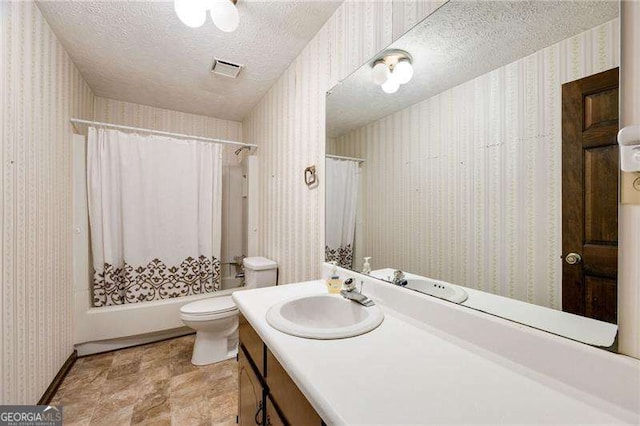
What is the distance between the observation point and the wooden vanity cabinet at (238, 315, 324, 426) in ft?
2.25

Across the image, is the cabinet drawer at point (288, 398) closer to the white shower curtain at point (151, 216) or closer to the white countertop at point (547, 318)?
the white countertop at point (547, 318)

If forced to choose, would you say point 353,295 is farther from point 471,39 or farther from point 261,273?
point 261,273

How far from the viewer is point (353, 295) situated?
1148 mm

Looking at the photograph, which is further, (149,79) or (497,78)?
(149,79)

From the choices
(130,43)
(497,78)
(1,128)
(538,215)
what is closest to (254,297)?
(538,215)

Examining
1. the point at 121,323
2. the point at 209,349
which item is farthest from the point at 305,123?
the point at 121,323

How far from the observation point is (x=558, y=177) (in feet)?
2.23

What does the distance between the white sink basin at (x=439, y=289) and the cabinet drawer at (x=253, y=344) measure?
0.64 m

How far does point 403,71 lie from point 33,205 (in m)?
2.08

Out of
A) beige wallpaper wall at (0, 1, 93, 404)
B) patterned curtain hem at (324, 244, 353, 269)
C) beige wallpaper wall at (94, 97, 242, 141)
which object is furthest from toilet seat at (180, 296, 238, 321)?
beige wallpaper wall at (94, 97, 242, 141)

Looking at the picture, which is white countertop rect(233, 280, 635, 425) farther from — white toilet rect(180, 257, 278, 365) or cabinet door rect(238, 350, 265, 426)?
white toilet rect(180, 257, 278, 365)

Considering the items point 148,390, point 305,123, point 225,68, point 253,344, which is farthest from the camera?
point 225,68

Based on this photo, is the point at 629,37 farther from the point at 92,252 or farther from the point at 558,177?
the point at 92,252

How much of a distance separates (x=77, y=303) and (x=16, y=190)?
1.19m
